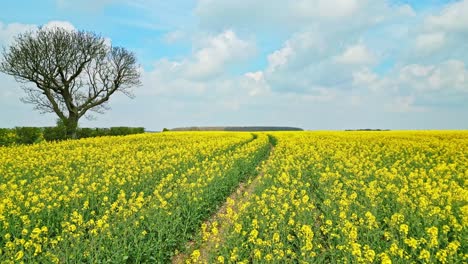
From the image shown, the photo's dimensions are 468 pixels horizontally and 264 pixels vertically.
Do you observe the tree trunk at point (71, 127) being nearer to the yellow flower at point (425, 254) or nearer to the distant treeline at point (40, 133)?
the distant treeline at point (40, 133)

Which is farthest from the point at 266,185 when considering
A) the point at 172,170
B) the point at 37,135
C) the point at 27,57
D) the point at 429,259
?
the point at 27,57

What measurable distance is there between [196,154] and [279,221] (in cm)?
1328

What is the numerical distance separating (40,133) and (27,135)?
51.7 inches

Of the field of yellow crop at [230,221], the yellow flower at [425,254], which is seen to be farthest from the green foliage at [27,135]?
the yellow flower at [425,254]

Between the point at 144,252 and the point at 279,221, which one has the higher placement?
the point at 279,221

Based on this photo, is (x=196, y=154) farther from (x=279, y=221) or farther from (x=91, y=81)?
(x=91, y=81)

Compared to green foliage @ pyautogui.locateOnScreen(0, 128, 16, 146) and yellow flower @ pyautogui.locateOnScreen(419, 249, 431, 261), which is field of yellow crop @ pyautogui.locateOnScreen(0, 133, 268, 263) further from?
green foliage @ pyautogui.locateOnScreen(0, 128, 16, 146)

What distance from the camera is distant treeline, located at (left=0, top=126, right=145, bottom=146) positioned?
32259 mm

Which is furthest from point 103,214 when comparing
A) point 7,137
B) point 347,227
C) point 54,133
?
point 54,133

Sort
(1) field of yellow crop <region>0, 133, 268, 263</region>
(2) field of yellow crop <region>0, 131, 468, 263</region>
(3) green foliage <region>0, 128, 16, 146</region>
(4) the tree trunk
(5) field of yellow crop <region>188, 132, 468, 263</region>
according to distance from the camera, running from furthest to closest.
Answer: (4) the tree trunk → (3) green foliage <region>0, 128, 16, 146</region> → (1) field of yellow crop <region>0, 133, 268, 263</region> → (2) field of yellow crop <region>0, 131, 468, 263</region> → (5) field of yellow crop <region>188, 132, 468, 263</region>

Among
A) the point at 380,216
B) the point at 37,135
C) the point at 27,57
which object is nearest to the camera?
the point at 380,216

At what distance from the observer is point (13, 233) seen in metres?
8.45

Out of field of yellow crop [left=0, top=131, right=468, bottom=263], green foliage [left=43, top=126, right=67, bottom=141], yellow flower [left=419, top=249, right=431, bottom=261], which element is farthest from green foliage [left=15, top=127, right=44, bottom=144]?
yellow flower [left=419, top=249, right=431, bottom=261]

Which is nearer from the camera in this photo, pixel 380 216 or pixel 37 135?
pixel 380 216
